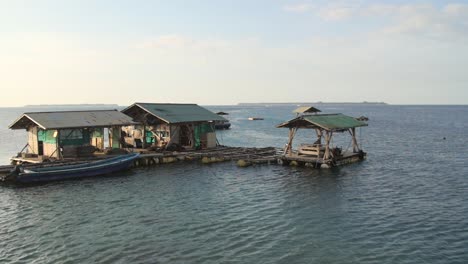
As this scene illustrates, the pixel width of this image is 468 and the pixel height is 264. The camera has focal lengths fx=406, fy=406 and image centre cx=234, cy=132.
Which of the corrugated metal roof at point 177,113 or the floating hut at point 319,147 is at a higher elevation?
the corrugated metal roof at point 177,113

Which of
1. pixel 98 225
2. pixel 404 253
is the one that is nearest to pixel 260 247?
pixel 404 253

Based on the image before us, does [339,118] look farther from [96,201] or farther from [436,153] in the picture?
[96,201]

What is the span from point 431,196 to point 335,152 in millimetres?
13692

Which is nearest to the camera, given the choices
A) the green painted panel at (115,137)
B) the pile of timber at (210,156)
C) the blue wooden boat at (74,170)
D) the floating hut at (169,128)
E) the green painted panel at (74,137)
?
the blue wooden boat at (74,170)

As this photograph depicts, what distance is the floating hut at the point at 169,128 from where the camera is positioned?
4744cm

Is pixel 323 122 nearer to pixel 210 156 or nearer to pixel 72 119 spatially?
pixel 210 156

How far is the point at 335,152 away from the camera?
4225 centimetres

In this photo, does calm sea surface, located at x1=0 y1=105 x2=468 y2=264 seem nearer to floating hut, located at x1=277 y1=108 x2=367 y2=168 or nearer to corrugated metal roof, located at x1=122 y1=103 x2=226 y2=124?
floating hut, located at x1=277 y1=108 x2=367 y2=168

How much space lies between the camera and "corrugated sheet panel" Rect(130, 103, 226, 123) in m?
46.6

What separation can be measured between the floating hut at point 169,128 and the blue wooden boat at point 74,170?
834 centimetres

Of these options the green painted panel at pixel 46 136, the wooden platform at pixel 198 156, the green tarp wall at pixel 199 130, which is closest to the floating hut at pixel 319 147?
the wooden platform at pixel 198 156

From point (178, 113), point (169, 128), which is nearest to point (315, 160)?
point (169, 128)

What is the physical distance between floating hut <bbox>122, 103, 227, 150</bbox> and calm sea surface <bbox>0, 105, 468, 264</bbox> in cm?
903

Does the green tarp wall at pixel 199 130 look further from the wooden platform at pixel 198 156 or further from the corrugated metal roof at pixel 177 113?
the wooden platform at pixel 198 156
